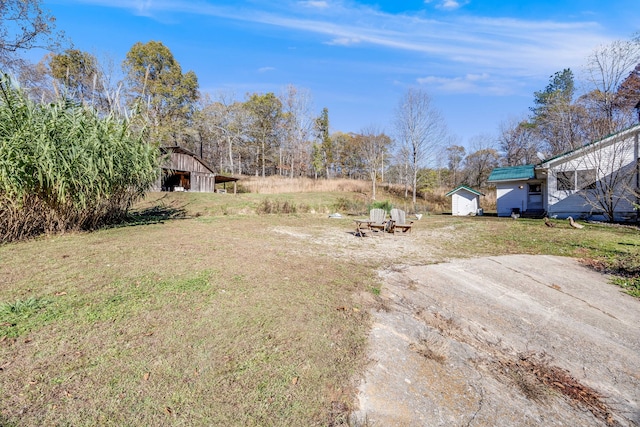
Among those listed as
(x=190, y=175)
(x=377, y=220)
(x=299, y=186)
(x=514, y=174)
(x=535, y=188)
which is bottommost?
(x=377, y=220)

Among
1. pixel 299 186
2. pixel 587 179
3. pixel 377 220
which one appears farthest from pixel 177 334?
pixel 299 186

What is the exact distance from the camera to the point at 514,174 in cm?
1814

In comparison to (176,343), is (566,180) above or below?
above

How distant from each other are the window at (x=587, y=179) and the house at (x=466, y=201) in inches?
219

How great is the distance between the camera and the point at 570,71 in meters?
33.5

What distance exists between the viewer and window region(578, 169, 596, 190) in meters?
13.8

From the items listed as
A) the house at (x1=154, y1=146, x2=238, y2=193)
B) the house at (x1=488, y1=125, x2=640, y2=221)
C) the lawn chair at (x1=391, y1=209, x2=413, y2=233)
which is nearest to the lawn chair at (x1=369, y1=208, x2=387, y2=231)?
the lawn chair at (x1=391, y1=209, x2=413, y2=233)

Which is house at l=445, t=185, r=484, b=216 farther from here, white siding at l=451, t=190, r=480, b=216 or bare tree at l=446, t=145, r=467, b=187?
bare tree at l=446, t=145, r=467, b=187

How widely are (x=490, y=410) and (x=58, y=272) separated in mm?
5114

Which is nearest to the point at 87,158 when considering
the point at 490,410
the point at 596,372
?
the point at 490,410

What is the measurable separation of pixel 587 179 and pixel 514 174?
4.12 metres

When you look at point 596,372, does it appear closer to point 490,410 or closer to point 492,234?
point 490,410

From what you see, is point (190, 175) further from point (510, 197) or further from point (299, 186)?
point (510, 197)

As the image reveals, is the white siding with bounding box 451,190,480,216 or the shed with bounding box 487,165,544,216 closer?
the shed with bounding box 487,165,544,216
